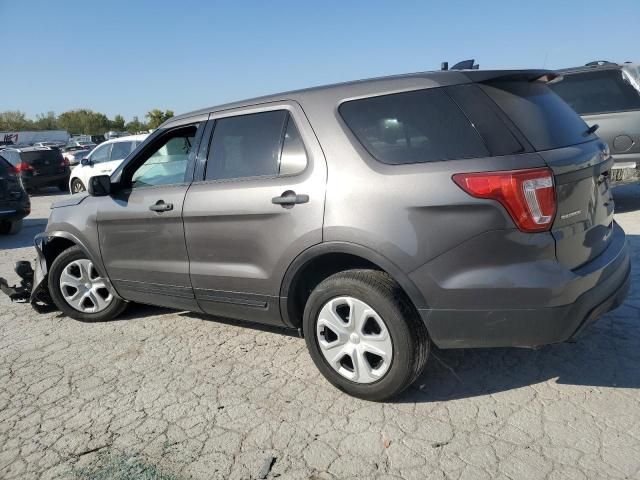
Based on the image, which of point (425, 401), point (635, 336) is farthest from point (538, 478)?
point (635, 336)

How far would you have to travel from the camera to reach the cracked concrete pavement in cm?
242

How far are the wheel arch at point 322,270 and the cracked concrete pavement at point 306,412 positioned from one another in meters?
0.48

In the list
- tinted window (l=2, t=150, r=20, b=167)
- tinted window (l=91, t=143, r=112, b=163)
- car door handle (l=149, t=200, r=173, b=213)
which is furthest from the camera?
tinted window (l=2, t=150, r=20, b=167)

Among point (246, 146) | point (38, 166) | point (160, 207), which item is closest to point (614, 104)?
point (246, 146)

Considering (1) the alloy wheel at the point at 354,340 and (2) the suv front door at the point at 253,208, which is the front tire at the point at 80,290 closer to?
(2) the suv front door at the point at 253,208

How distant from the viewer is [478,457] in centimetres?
239

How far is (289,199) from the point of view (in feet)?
9.92

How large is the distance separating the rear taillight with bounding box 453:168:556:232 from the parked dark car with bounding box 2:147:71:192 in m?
17.2

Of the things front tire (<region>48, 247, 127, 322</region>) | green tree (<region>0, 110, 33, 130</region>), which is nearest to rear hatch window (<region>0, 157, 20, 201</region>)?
front tire (<region>48, 247, 127, 322</region>)

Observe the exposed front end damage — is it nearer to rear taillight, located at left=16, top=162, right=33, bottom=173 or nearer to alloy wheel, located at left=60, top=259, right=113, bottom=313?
alloy wheel, located at left=60, top=259, right=113, bottom=313

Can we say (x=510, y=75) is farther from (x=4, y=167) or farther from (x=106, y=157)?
(x=106, y=157)

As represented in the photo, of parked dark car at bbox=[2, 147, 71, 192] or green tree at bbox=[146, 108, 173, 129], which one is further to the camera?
green tree at bbox=[146, 108, 173, 129]

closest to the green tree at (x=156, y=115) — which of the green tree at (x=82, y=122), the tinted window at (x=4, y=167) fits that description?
the green tree at (x=82, y=122)

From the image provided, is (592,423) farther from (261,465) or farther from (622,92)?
(622,92)
